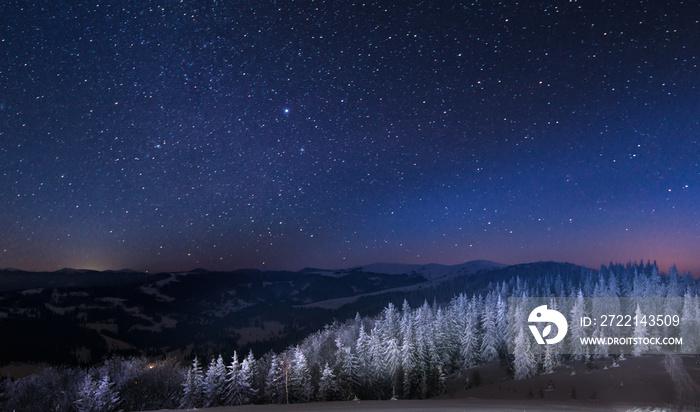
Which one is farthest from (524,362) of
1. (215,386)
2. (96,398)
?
(96,398)

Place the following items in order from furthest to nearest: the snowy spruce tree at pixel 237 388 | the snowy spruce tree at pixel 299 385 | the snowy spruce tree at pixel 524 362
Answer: the snowy spruce tree at pixel 524 362 < the snowy spruce tree at pixel 299 385 < the snowy spruce tree at pixel 237 388

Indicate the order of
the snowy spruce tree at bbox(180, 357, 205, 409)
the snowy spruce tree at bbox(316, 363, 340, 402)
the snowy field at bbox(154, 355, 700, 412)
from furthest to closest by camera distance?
the snowy spruce tree at bbox(316, 363, 340, 402) → the snowy spruce tree at bbox(180, 357, 205, 409) → the snowy field at bbox(154, 355, 700, 412)

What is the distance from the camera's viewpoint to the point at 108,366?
86.2 metres

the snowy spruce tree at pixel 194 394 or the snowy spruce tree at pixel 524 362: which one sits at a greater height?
the snowy spruce tree at pixel 524 362

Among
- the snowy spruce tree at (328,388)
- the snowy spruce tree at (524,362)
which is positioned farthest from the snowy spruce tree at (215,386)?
the snowy spruce tree at (524,362)

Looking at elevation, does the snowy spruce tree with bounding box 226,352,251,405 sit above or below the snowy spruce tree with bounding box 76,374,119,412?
above

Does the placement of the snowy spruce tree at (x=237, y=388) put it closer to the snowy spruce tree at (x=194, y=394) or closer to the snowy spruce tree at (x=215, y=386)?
the snowy spruce tree at (x=215, y=386)

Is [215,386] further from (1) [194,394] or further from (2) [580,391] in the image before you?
(2) [580,391]

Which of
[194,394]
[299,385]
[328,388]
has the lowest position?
[194,394]

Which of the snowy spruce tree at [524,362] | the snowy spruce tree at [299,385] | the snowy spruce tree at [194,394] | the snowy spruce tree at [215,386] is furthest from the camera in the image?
the snowy spruce tree at [524,362]

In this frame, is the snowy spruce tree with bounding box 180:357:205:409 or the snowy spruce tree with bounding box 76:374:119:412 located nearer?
the snowy spruce tree with bounding box 180:357:205:409

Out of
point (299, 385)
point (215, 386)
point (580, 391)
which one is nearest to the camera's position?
point (580, 391)

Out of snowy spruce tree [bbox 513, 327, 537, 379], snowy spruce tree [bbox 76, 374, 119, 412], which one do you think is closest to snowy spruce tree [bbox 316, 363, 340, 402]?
snowy spruce tree [bbox 513, 327, 537, 379]

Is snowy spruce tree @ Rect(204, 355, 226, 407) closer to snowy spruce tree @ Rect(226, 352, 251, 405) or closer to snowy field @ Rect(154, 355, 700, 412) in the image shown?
snowy spruce tree @ Rect(226, 352, 251, 405)
